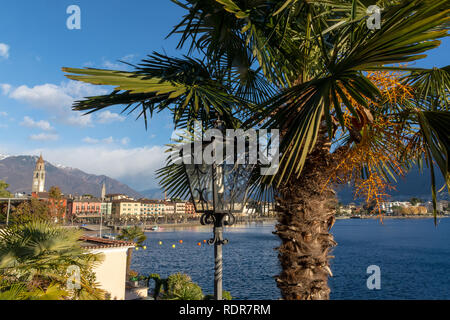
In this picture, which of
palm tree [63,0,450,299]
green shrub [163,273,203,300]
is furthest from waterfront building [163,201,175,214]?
palm tree [63,0,450,299]

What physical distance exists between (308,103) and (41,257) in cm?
521

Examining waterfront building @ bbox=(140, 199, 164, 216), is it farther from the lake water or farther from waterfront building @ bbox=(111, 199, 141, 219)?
the lake water

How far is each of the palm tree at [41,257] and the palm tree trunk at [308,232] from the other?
11.2ft

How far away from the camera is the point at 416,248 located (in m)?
67.5

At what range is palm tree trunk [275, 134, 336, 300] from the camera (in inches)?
137

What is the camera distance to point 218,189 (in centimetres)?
337

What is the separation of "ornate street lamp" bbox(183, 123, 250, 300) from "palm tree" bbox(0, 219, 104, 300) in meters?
2.87

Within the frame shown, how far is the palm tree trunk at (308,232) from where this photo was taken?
3479mm

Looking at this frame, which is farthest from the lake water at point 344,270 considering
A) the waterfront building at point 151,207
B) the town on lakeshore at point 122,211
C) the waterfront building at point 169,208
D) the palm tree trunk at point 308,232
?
the waterfront building at point 169,208

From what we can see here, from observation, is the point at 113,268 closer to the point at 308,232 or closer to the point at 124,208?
the point at 308,232

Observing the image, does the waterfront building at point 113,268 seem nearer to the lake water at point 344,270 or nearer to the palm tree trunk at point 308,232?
the palm tree trunk at point 308,232
